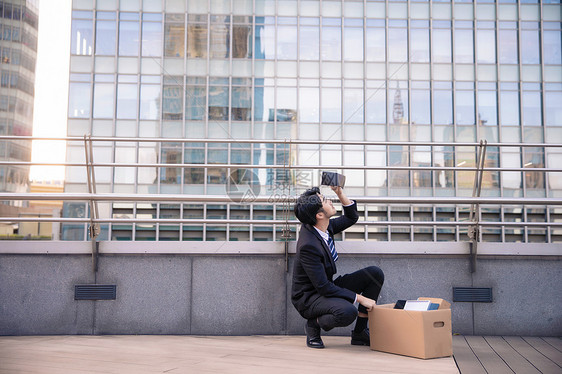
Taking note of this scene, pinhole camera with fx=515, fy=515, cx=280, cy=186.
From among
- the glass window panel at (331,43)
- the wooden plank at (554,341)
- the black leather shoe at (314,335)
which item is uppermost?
the glass window panel at (331,43)

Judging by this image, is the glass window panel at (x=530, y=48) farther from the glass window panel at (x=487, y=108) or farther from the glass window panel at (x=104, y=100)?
the glass window panel at (x=104, y=100)

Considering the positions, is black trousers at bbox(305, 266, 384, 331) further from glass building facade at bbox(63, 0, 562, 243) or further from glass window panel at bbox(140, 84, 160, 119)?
glass window panel at bbox(140, 84, 160, 119)

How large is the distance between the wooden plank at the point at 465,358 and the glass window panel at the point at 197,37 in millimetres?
28309

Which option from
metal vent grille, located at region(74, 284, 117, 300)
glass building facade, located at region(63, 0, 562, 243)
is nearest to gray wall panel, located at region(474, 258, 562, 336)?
metal vent grille, located at region(74, 284, 117, 300)

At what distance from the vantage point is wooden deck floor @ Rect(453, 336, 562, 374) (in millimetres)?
3936

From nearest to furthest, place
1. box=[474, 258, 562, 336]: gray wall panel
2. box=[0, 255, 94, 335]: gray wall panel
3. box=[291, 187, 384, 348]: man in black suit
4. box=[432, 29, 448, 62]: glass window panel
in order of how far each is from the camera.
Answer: box=[291, 187, 384, 348]: man in black suit < box=[0, 255, 94, 335]: gray wall panel < box=[474, 258, 562, 336]: gray wall panel < box=[432, 29, 448, 62]: glass window panel

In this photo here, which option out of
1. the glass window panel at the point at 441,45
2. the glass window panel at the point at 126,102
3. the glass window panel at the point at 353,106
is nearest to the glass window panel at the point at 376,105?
the glass window panel at the point at 353,106

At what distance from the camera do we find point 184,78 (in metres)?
30.7

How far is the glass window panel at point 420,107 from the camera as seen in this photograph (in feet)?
100

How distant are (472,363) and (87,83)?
3028cm

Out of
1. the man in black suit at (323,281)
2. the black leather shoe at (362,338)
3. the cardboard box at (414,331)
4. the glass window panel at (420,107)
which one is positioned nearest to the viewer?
the cardboard box at (414,331)

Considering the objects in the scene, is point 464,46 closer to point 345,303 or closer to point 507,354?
point 507,354

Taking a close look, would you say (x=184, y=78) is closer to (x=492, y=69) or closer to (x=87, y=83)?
(x=87, y=83)

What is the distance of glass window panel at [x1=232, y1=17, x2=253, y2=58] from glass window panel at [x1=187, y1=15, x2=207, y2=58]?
5.80ft
